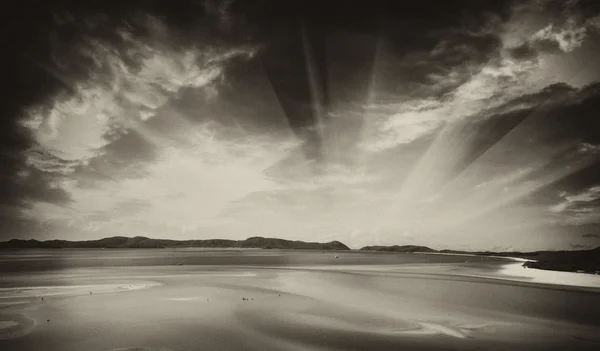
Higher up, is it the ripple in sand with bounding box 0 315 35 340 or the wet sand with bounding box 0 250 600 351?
the wet sand with bounding box 0 250 600 351

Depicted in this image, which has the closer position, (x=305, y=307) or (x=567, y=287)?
(x=305, y=307)

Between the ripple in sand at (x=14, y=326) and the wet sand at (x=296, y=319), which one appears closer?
the wet sand at (x=296, y=319)

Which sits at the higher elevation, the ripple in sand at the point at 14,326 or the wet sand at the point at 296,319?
the wet sand at the point at 296,319

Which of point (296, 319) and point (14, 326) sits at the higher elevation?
point (296, 319)

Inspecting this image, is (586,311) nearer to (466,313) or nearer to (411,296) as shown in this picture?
(466,313)

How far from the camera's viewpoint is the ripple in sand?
15.0 m

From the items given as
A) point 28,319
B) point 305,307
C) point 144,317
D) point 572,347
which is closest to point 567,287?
point 572,347

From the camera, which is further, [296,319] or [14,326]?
[296,319]

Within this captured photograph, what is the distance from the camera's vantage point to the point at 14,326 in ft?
53.8

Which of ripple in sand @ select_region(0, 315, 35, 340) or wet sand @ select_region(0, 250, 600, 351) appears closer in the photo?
wet sand @ select_region(0, 250, 600, 351)

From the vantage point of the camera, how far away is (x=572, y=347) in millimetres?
13820

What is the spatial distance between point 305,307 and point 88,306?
14.5 metres

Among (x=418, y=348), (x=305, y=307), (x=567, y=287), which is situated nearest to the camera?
(x=418, y=348)

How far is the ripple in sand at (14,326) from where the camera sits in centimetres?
1505
